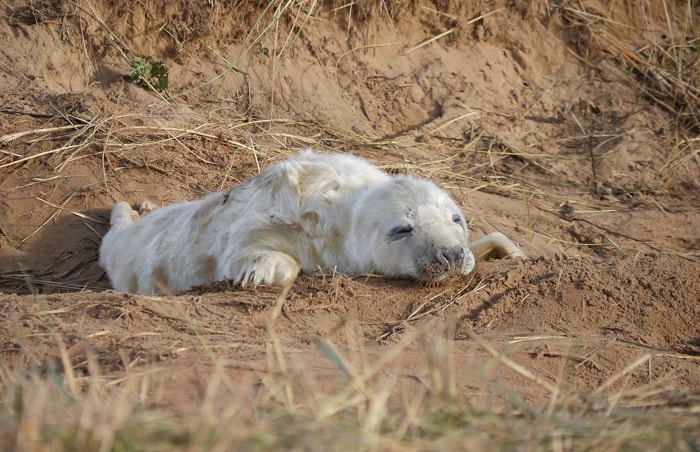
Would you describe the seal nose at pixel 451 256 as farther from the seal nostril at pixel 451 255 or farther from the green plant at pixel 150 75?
the green plant at pixel 150 75

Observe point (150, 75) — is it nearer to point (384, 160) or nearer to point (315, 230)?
point (384, 160)

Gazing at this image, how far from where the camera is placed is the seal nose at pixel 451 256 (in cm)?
493

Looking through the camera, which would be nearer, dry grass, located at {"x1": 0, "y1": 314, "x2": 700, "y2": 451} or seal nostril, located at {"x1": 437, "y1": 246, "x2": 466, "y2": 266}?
dry grass, located at {"x1": 0, "y1": 314, "x2": 700, "y2": 451}

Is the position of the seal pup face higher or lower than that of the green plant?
lower

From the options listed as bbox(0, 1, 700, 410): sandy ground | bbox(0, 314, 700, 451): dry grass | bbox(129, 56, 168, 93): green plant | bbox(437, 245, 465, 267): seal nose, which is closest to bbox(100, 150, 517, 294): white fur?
bbox(437, 245, 465, 267): seal nose

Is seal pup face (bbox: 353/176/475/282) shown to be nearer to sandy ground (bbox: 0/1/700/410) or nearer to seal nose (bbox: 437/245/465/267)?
seal nose (bbox: 437/245/465/267)

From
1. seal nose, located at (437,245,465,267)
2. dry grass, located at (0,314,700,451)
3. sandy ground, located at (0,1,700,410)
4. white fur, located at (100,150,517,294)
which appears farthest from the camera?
white fur, located at (100,150,517,294)

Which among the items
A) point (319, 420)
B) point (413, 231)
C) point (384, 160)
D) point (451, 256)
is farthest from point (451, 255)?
point (384, 160)

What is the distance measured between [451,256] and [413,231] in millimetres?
314

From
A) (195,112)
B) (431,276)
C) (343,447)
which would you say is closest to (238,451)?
(343,447)

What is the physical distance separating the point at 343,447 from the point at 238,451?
26 centimetres

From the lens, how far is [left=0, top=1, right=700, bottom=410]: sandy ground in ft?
Result: 13.9

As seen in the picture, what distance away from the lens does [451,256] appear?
4.94 meters

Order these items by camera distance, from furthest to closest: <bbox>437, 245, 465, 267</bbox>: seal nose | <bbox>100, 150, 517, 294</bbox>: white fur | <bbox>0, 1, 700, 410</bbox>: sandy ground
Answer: <bbox>100, 150, 517, 294</bbox>: white fur
<bbox>437, 245, 465, 267</bbox>: seal nose
<bbox>0, 1, 700, 410</bbox>: sandy ground
